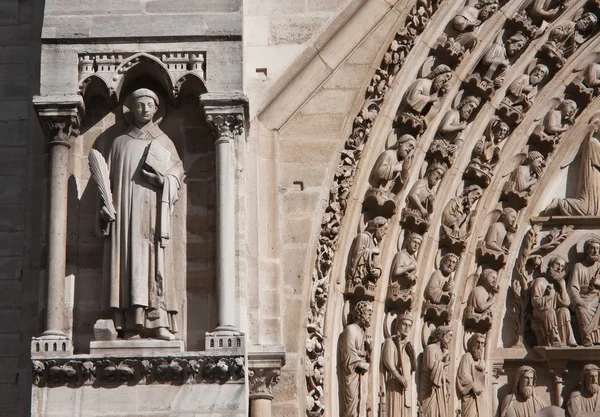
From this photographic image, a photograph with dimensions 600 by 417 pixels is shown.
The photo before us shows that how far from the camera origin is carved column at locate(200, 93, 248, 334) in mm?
13047

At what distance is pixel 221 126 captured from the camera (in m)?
13.5

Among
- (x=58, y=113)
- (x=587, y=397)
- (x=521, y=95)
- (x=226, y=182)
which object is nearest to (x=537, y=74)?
(x=521, y=95)

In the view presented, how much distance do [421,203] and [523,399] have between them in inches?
71.6

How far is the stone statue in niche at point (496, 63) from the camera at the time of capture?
15.3 meters

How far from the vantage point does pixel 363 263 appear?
47.1 ft

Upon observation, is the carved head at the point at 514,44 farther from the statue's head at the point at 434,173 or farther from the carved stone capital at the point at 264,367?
the carved stone capital at the point at 264,367

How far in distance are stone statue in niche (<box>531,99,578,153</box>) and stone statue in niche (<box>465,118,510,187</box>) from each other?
0.31m

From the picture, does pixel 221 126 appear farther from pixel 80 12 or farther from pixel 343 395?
pixel 343 395

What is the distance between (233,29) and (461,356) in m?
3.36

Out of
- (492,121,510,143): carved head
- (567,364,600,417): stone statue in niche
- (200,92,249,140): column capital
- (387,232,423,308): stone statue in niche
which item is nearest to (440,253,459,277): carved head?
(387,232,423,308): stone statue in niche

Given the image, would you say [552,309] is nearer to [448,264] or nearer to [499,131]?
[448,264]

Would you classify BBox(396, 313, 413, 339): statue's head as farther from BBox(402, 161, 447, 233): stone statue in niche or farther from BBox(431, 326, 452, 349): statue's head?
BBox(402, 161, 447, 233): stone statue in niche

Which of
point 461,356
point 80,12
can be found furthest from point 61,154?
point 461,356

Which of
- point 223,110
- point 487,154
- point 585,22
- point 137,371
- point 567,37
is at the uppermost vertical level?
point 585,22
